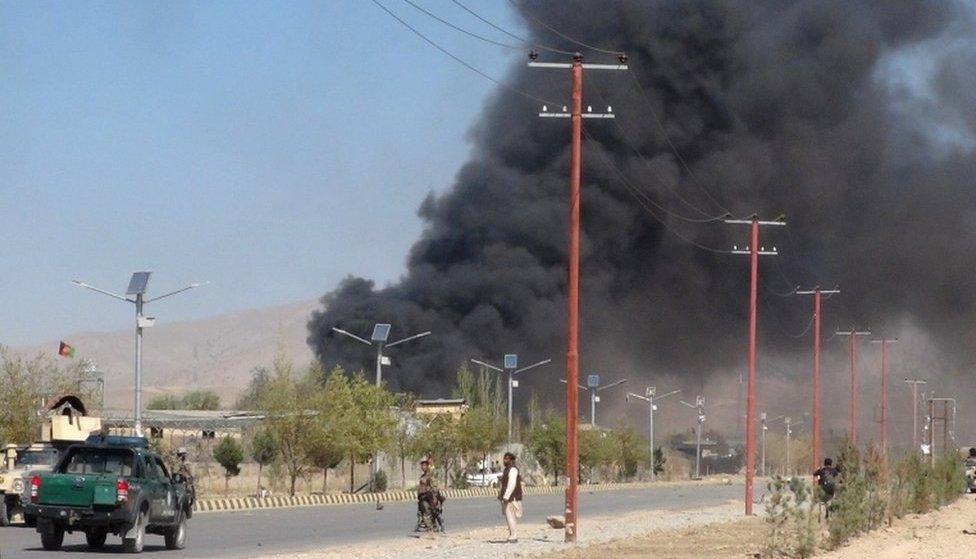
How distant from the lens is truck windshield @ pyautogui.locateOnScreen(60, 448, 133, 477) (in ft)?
79.0

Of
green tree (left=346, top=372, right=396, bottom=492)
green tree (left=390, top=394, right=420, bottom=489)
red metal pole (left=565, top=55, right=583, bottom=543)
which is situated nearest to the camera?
red metal pole (left=565, top=55, right=583, bottom=543)

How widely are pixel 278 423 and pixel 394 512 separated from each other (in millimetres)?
11888

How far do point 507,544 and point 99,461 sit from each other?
23.5 ft

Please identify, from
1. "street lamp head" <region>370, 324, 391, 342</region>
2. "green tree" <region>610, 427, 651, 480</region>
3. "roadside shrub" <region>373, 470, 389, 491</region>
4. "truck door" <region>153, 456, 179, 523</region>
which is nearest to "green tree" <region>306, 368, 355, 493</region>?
"street lamp head" <region>370, 324, 391, 342</region>

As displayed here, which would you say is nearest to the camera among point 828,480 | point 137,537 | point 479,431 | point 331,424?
point 137,537

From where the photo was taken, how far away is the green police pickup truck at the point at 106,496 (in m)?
23.3

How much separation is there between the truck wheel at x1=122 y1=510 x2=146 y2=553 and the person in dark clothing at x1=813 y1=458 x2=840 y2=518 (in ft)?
39.1

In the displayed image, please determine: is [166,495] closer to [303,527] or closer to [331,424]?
[303,527]

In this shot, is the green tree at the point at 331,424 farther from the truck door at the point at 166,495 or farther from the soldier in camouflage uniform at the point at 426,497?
the truck door at the point at 166,495

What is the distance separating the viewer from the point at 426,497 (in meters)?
30.3

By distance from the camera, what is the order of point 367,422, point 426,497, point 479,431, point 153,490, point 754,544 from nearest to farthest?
point 153,490 → point 754,544 → point 426,497 → point 367,422 → point 479,431

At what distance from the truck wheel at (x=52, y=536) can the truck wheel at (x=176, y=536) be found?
2.04 m

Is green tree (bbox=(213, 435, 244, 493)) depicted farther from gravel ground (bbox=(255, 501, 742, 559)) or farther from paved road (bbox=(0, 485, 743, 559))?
gravel ground (bbox=(255, 501, 742, 559))

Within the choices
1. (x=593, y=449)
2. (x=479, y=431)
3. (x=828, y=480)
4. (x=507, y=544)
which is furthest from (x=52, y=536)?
(x=593, y=449)
